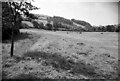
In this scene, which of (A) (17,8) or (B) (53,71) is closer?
(B) (53,71)

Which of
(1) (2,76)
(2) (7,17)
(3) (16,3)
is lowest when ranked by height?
(1) (2,76)

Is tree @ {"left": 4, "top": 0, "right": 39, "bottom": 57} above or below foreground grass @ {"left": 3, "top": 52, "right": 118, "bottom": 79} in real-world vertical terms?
above

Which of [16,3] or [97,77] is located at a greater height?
[16,3]

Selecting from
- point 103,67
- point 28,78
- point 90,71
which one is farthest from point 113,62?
point 28,78

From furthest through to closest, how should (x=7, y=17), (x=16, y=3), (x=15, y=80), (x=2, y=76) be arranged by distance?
(x=7, y=17), (x=16, y=3), (x=2, y=76), (x=15, y=80)

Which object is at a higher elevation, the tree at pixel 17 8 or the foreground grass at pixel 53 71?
the tree at pixel 17 8

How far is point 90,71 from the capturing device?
35.7ft

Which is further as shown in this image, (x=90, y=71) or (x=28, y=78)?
(x=90, y=71)

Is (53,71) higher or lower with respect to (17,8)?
lower

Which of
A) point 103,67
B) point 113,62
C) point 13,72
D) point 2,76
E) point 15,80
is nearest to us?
point 15,80

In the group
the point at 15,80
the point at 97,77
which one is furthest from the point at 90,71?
the point at 15,80

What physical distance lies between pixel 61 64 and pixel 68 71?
5.82 ft

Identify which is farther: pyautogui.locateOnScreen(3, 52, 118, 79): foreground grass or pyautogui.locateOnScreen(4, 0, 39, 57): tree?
pyautogui.locateOnScreen(4, 0, 39, 57): tree

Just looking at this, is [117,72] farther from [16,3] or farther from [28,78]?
[16,3]
